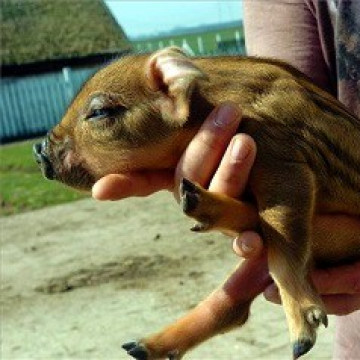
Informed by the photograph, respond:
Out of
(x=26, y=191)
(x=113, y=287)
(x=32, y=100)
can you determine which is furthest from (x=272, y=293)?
(x=32, y=100)

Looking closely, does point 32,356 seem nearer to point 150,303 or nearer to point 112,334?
point 112,334

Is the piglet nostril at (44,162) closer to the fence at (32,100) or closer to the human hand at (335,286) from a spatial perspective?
the human hand at (335,286)

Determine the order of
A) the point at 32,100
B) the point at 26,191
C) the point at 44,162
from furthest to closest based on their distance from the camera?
the point at 32,100
the point at 26,191
the point at 44,162

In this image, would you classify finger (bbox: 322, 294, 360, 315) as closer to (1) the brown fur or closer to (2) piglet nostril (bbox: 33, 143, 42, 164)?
(1) the brown fur

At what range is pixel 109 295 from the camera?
14.9ft

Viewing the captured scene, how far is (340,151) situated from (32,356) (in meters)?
2.55

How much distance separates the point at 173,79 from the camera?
1.68 metres

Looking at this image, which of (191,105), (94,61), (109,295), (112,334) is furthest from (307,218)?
(94,61)

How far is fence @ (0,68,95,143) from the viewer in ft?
53.2

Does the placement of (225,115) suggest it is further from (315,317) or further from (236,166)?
(315,317)

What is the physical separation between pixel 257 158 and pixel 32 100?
1519 cm

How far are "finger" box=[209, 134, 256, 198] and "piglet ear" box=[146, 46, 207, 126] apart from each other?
0.13 meters

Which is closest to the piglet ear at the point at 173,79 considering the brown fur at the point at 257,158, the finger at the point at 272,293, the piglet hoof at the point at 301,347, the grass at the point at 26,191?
the brown fur at the point at 257,158

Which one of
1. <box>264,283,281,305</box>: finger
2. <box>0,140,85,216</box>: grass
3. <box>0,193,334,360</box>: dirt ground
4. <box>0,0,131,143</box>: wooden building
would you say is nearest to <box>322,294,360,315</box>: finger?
<box>264,283,281,305</box>: finger
